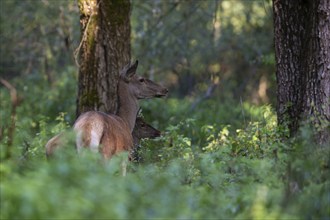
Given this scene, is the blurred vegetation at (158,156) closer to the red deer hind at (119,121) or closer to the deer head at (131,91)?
the red deer hind at (119,121)

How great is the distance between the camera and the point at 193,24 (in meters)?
27.9

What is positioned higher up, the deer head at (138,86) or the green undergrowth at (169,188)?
the deer head at (138,86)

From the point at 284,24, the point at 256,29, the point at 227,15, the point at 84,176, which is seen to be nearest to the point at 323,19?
the point at 284,24

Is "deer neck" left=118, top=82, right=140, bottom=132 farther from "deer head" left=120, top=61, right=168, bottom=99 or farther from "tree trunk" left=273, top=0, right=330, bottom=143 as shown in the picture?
"tree trunk" left=273, top=0, right=330, bottom=143

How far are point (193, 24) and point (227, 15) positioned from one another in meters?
2.69

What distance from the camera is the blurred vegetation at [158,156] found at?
5301 mm

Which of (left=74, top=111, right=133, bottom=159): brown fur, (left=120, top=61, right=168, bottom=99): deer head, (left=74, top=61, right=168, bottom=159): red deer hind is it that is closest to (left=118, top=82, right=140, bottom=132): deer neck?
(left=74, top=61, right=168, bottom=159): red deer hind

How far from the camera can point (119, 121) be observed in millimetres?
10297

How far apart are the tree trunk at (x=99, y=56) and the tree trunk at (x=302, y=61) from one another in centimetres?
281

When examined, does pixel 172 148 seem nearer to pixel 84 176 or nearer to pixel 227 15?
pixel 84 176

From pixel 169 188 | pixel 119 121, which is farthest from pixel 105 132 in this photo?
pixel 169 188

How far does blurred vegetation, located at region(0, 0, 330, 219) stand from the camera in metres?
5.30

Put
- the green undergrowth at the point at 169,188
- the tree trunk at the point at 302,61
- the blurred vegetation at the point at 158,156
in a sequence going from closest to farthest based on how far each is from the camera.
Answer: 1. the green undergrowth at the point at 169,188
2. the blurred vegetation at the point at 158,156
3. the tree trunk at the point at 302,61

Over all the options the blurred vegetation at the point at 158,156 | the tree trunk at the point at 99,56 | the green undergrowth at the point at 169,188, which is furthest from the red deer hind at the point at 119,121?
the green undergrowth at the point at 169,188
